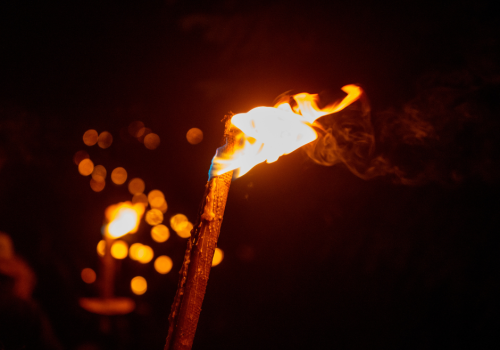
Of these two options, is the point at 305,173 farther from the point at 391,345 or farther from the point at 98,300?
the point at 98,300

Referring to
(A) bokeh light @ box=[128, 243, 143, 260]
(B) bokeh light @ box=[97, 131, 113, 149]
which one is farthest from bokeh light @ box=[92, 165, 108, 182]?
(A) bokeh light @ box=[128, 243, 143, 260]

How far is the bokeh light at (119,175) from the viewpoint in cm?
374

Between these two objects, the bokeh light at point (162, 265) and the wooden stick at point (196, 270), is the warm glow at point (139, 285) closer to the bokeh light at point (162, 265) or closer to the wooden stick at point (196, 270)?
the bokeh light at point (162, 265)

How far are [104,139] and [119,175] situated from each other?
1.78ft

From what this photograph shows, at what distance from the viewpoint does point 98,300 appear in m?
3.43

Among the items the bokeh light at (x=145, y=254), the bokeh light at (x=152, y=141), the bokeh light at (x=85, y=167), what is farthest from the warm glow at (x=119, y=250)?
the bokeh light at (x=152, y=141)

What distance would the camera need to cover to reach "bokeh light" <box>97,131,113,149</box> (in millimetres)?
3643

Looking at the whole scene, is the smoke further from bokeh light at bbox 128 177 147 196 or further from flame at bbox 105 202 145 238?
flame at bbox 105 202 145 238

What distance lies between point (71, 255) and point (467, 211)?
4.56 metres

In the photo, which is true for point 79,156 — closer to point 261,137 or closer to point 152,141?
point 152,141


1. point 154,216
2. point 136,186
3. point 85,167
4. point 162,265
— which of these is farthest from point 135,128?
point 162,265

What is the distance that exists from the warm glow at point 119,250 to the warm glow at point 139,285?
376 millimetres

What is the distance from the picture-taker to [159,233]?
3.84 meters

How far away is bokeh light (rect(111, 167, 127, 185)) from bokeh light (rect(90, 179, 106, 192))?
0.15 m
